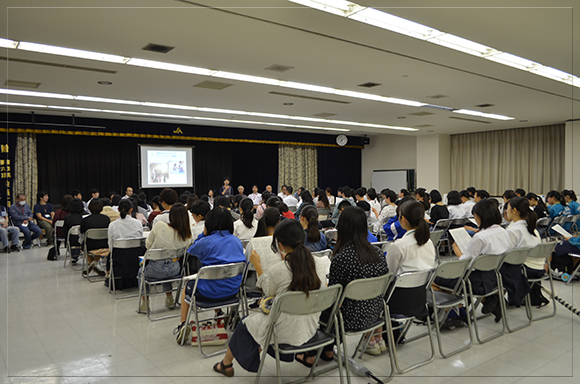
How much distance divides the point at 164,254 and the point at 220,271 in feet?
3.75

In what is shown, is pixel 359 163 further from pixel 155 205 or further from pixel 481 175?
pixel 155 205

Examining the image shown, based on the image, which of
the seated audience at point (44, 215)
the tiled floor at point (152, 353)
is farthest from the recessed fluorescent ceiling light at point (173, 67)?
the seated audience at point (44, 215)

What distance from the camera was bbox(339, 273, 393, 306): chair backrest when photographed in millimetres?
2691

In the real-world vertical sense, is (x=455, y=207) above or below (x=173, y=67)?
below

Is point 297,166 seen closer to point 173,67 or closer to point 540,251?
point 173,67

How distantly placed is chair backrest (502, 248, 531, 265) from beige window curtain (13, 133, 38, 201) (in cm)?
1154

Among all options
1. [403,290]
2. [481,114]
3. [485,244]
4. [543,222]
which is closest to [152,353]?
[403,290]

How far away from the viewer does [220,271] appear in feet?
11.1

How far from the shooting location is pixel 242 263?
3.51m

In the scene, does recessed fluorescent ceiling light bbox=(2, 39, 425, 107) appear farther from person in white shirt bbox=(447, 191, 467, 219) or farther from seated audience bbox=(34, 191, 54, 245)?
seated audience bbox=(34, 191, 54, 245)

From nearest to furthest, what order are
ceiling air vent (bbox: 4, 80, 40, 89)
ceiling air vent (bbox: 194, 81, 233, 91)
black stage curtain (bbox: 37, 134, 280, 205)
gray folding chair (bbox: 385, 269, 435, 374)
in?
gray folding chair (bbox: 385, 269, 435, 374), ceiling air vent (bbox: 4, 80, 40, 89), ceiling air vent (bbox: 194, 81, 233, 91), black stage curtain (bbox: 37, 134, 280, 205)

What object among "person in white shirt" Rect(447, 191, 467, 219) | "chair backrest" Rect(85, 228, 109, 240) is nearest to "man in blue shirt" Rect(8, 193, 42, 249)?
"chair backrest" Rect(85, 228, 109, 240)

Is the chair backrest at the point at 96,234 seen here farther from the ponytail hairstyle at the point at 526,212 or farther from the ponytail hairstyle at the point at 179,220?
the ponytail hairstyle at the point at 526,212

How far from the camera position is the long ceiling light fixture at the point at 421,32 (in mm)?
3951
